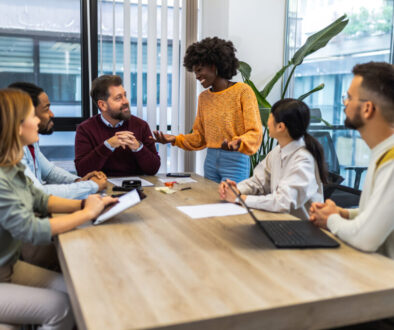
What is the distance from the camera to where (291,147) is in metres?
1.97

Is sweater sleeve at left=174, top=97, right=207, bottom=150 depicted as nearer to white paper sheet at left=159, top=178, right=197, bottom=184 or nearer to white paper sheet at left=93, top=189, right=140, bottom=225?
white paper sheet at left=159, top=178, right=197, bottom=184

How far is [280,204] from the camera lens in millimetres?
1795

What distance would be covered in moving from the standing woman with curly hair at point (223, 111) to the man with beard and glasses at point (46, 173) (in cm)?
74

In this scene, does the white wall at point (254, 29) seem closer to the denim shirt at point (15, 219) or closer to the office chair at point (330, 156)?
the office chair at point (330, 156)

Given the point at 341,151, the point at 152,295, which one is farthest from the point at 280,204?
the point at 341,151

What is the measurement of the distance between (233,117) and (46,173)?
1.19 meters

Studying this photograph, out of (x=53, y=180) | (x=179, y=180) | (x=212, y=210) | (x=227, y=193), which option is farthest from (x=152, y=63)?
(x=212, y=210)

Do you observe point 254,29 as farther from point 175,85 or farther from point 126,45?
point 126,45

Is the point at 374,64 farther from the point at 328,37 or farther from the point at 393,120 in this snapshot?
the point at 328,37

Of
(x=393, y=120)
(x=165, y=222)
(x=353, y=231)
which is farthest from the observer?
(x=165, y=222)

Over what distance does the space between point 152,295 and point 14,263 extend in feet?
2.36

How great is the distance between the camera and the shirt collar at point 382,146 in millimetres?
1454

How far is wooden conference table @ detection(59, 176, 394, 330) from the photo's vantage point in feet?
3.10

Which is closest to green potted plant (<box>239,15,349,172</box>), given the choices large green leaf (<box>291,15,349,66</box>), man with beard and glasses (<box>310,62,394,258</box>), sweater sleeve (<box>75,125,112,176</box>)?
large green leaf (<box>291,15,349,66</box>)
